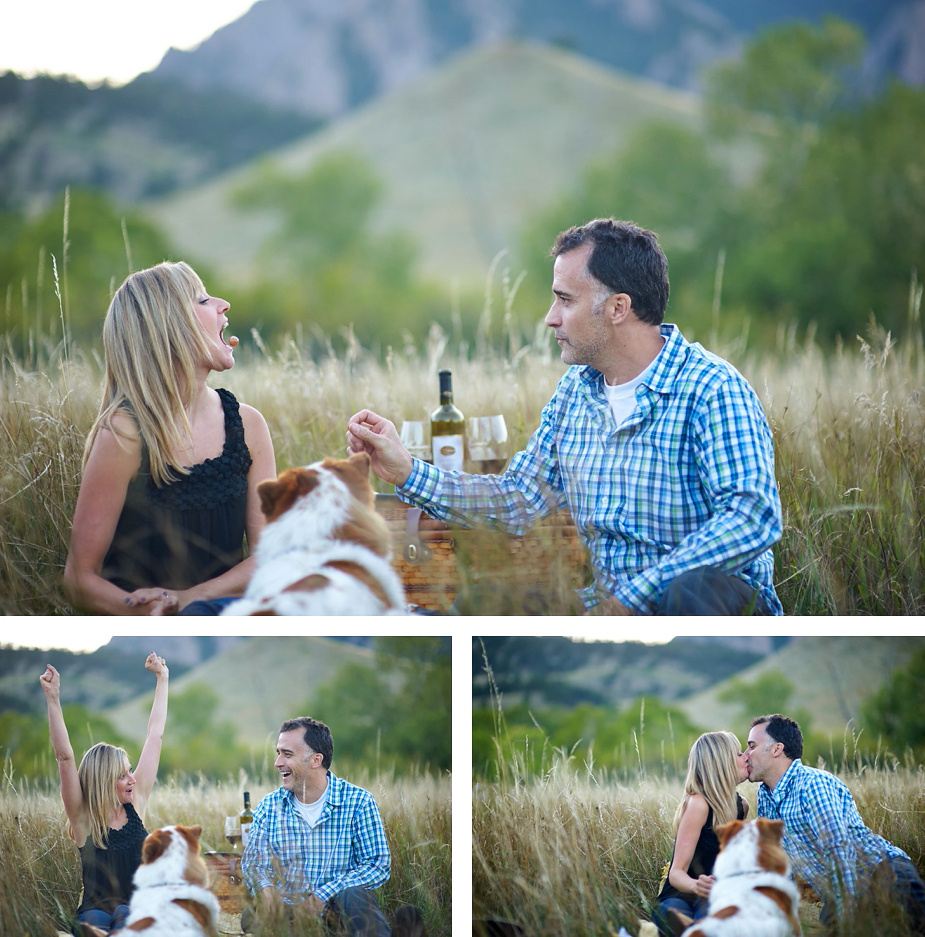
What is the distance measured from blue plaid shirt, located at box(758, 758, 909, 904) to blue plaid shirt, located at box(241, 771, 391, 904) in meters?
0.99

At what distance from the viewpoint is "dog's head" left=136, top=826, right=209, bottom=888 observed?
2250 mm

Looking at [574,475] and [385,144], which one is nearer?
[574,475]

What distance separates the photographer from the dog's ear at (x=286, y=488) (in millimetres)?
2264

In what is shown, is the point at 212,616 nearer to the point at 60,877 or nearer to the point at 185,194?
the point at 60,877

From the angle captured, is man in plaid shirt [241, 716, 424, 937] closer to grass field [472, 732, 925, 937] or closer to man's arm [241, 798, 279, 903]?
man's arm [241, 798, 279, 903]

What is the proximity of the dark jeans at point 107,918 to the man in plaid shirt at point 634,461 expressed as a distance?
127 cm

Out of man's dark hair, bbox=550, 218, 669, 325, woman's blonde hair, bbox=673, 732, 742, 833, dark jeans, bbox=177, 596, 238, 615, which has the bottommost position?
woman's blonde hair, bbox=673, 732, 742, 833

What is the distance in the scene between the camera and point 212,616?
2371 mm

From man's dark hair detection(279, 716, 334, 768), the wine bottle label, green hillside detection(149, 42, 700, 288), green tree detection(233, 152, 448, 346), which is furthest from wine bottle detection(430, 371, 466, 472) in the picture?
green hillside detection(149, 42, 700, 288)

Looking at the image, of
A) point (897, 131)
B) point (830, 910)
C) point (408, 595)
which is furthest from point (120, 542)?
point (897, 131)

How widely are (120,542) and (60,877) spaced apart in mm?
861

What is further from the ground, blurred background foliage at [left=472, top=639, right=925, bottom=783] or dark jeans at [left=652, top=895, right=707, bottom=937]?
blurred background foliage at [left=472, top=639, right=925, bottom=783]

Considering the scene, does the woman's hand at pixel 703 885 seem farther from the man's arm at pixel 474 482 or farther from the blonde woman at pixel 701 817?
the man's arm at pixel 474 482

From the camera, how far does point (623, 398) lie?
247 centimetres
